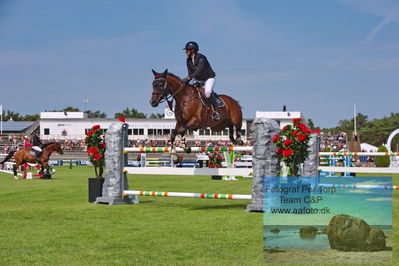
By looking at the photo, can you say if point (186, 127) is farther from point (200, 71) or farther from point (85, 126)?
point (85, 126)

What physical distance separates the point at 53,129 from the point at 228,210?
222 ft

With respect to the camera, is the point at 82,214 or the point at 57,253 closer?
the point at 57,253

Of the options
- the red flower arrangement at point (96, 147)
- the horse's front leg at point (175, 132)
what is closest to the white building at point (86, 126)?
the red flower arrangement at point (96, 147)

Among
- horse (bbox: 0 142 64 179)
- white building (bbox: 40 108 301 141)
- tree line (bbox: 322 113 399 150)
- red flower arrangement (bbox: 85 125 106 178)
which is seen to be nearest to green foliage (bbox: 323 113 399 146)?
tree line (bbox: 322 113 399 150)

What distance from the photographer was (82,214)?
9.52 m

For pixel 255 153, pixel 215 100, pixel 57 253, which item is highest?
pixel 215 100

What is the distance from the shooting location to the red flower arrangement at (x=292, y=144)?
9337mm

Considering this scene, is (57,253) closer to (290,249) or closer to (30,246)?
(30,246)

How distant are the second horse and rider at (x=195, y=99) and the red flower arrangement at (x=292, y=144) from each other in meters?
0.84

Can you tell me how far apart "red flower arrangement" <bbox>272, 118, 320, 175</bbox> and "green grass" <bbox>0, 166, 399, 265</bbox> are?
1161 mm

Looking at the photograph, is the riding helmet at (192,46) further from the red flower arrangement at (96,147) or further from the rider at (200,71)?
the red flower arrangement at (96,147)

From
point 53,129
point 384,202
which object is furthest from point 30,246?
point 53,129

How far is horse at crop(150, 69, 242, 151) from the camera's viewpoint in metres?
9.07

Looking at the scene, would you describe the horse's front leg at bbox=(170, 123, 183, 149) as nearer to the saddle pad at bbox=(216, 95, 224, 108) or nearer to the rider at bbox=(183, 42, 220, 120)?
the rider at bbox=(183, 42, 220, 120)
